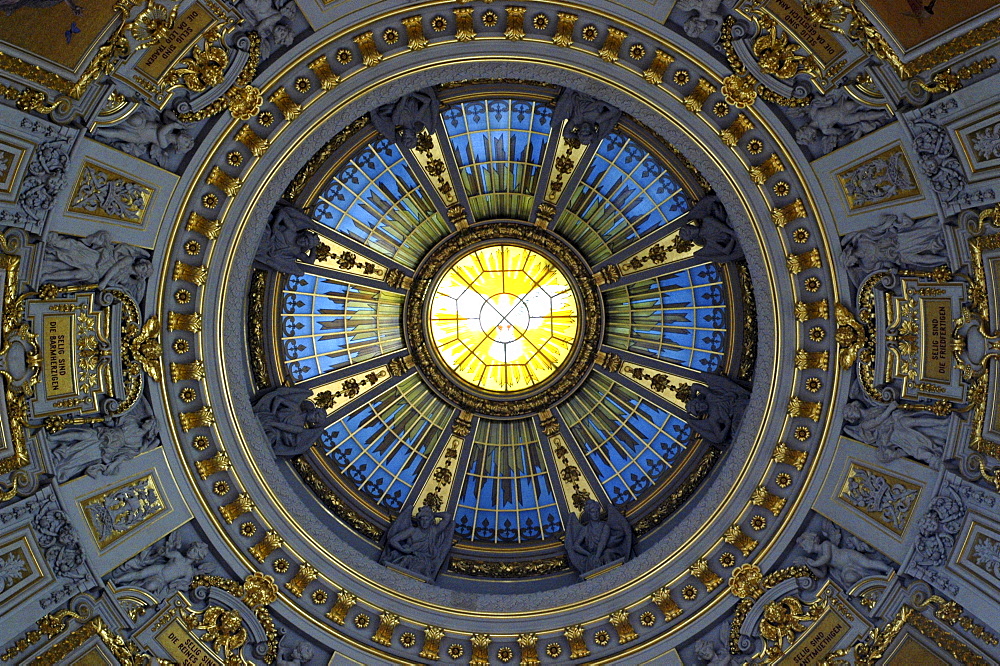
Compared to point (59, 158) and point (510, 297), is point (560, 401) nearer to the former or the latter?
point (510, 297)

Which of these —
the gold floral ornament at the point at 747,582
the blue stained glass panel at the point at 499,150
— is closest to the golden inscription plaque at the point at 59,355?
the blue stained glass panel at the point at 499,150

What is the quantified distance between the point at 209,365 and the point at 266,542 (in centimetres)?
349

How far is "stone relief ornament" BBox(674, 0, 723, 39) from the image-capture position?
12.8 meters

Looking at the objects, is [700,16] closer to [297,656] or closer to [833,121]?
[833,121]

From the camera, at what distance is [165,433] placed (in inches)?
567

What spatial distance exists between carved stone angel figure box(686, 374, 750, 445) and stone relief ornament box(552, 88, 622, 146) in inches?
212

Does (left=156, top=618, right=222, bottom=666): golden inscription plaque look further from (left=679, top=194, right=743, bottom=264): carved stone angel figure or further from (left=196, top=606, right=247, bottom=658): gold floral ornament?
(left=679, top=194, right=743, bottom=264): carved stone angel figure

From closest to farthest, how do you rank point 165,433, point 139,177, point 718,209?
point 139,177 < point 165,433 < point 718,209

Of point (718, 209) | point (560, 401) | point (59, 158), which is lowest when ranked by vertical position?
point (560, 401)

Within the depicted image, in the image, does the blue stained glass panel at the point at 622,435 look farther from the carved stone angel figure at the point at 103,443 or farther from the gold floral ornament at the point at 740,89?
the carved stone angel figure at the point at 103,443

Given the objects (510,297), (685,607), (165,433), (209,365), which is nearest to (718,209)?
(510,297)

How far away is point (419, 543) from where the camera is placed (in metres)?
16.6

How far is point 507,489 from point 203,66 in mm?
10479

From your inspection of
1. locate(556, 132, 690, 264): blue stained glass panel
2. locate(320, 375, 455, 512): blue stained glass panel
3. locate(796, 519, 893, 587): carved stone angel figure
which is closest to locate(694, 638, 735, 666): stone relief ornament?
locate(796, 519, 893, 587): carved stone angel figure
